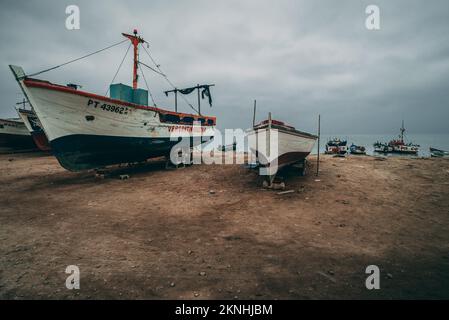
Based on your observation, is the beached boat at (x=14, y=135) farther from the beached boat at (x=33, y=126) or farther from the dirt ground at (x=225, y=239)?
the dirt ground at (x=225, y=239)

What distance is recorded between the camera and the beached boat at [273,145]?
9.27 m

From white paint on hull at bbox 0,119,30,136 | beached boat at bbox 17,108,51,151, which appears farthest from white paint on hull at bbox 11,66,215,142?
white paint on hull at bbox 0,119,30,136

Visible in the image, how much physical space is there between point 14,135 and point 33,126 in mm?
4532

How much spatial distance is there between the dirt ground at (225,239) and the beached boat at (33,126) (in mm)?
10709

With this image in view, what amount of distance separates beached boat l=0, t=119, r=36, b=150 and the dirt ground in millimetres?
14664

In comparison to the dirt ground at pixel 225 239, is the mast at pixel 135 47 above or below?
above

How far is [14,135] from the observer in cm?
2119

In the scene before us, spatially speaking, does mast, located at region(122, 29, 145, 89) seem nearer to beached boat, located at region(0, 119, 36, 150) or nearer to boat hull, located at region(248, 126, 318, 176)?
boat hull, located at region(248, 126, 318, 176)

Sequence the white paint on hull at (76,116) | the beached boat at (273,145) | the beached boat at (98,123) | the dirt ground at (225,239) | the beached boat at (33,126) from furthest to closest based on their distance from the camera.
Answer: the beached boat at (33,126), the beached boat at (273,145), the beached boat at (98,123), the white paint on hull at (76,116), the dirt ground at (225,239)

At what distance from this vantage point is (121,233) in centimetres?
547

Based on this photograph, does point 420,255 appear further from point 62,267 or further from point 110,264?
point 62,267

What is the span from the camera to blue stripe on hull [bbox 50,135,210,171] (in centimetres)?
981

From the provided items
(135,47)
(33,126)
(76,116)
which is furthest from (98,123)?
(33,126)

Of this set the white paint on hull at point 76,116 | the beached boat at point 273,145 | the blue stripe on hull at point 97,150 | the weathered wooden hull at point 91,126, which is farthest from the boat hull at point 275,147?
the blue stripe on hull at point 97,150
